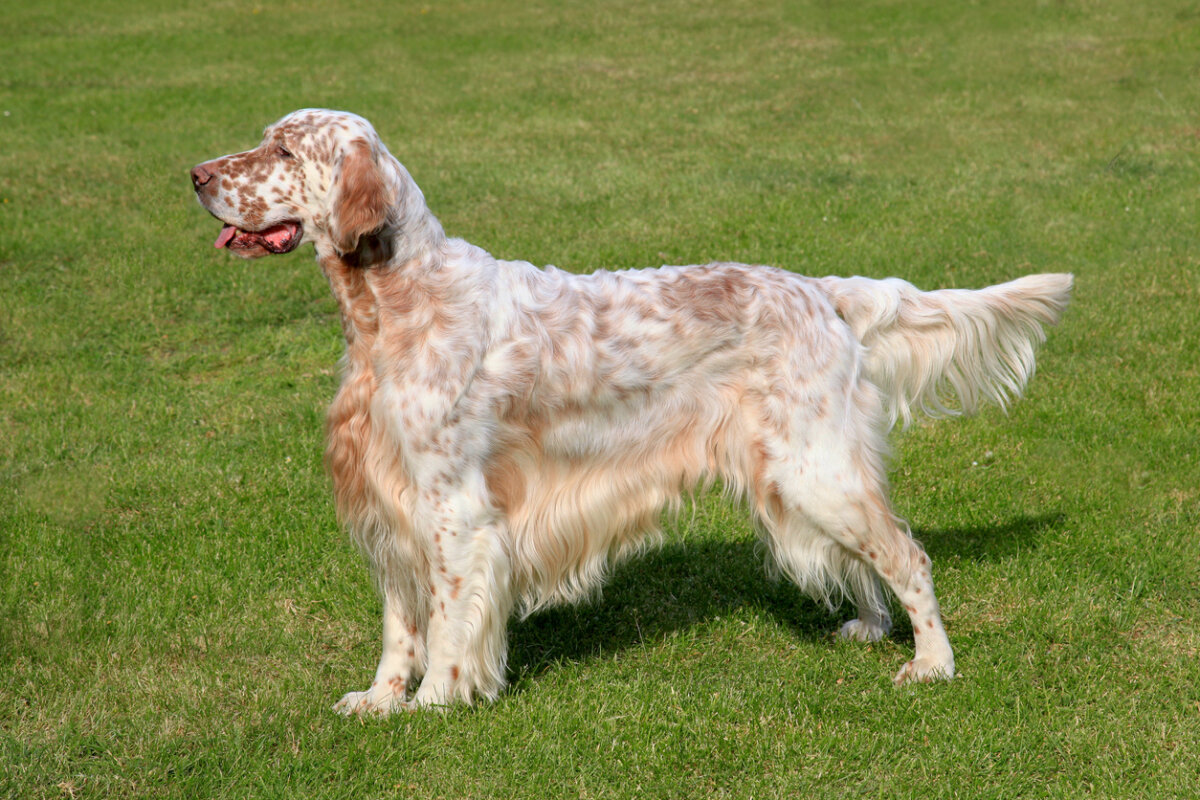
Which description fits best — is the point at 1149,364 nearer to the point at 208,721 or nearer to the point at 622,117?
the point at 208,721

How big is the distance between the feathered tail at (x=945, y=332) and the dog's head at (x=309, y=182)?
1723mm

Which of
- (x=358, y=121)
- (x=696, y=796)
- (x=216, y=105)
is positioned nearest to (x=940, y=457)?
(x=696, y=796)

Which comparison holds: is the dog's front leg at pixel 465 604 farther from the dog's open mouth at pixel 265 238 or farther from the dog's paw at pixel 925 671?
the dog's paw at pixel 925 671

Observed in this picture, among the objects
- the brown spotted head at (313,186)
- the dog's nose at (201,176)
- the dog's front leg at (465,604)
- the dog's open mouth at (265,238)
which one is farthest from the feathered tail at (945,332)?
the dog's nose at (201,176)

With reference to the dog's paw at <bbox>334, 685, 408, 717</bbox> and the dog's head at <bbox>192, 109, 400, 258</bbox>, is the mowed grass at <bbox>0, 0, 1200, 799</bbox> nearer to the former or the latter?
the dog's paw at <bbox>334, 685, 408, 717</bbox>

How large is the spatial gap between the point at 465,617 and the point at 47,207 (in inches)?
329

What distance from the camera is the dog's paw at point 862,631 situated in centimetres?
463

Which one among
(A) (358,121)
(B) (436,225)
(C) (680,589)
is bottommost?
(C) (680,589)

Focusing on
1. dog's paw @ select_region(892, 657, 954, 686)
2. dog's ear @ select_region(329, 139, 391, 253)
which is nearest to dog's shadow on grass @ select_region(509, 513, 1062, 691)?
dog's paw @ select_region(892, 657, 954, 686)

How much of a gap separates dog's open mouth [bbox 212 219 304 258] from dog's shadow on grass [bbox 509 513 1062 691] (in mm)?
1813

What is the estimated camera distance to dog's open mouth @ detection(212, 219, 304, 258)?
12.8 feet

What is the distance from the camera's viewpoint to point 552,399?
13.3 feet

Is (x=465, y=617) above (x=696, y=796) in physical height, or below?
above

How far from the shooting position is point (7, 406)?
22.2 feet
